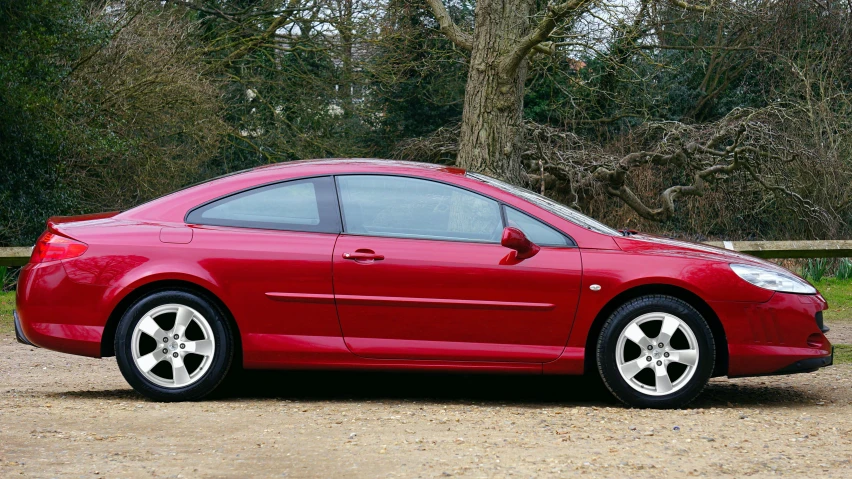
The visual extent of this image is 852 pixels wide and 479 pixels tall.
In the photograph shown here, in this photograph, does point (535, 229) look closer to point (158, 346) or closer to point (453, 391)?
point (453, 391)

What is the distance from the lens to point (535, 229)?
6551mm

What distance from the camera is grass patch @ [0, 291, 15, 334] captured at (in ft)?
37.0

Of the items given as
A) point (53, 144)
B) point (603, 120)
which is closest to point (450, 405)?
point (53, 144)

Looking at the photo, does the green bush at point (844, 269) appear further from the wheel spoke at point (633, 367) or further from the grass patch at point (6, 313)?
the grass patch at point (6, 313)

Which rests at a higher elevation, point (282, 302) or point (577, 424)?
point (282, 302)

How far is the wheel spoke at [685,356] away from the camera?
635cm

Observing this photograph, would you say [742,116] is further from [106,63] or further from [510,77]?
[106,63]

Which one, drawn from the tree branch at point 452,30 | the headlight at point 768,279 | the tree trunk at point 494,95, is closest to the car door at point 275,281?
the headlight at point 768,279

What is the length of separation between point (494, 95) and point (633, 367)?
6.50 metres

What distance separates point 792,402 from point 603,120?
18.6 meters

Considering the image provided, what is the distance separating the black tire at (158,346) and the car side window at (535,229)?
1.80 meters

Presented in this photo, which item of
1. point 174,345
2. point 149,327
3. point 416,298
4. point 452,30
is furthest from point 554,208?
point 452,30

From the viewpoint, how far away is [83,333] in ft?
21.4

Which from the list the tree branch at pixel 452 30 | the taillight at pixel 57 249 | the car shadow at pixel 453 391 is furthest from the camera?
the tree branch at pixel 452 30
